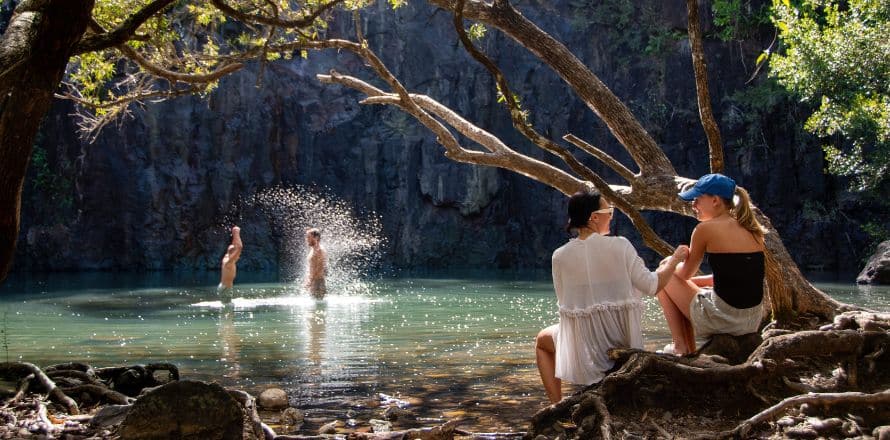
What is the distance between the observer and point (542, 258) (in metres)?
33.9

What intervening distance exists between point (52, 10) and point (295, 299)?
42.7ft

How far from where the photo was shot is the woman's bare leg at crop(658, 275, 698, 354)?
499 centimetres

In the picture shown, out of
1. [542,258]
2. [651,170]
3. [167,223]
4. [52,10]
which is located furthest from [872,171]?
[167,223]

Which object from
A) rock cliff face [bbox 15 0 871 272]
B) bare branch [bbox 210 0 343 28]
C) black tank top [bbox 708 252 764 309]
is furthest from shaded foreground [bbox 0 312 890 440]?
rock cliff face [bbox 15 0 871 272]

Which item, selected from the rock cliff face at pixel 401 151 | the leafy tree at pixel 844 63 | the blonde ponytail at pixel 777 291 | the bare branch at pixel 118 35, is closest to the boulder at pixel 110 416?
the bare branch at pixel 118 35

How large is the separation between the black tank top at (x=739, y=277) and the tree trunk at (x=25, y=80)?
12.3 feet

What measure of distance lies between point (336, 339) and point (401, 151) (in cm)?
2423

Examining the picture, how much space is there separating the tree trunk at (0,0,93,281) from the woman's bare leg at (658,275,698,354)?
147 inches

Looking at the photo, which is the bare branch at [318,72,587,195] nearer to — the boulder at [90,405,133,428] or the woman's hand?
the woman's hand

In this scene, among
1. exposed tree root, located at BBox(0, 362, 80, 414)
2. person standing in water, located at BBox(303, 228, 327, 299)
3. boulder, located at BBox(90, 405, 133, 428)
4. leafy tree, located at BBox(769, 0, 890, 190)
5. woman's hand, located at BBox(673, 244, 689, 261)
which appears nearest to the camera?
boulder, located at BBox(90, 405, 133, 428)

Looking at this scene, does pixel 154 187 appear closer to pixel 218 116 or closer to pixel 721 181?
pixel 218 116

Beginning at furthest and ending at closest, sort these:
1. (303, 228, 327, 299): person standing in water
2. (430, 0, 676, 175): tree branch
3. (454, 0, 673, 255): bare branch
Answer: (303, 228, 327, 299): person standing in water → (430, 0, 676, 175): tree branch → (454, 0, 673, 255): bare branch

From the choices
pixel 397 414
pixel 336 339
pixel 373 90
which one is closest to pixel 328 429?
pixel 397 414

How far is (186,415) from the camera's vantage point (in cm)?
391
